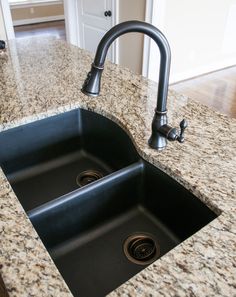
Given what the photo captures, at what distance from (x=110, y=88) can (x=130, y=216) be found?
605 millimetres

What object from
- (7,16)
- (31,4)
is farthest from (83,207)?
(31,4)

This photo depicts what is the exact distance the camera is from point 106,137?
118 cm

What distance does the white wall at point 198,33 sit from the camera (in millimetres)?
3582

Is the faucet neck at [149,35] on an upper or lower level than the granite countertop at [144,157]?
upper

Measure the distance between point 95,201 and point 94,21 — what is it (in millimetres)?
3639

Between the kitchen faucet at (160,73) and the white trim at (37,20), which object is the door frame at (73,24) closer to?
the kitchen faucet at (160,73)

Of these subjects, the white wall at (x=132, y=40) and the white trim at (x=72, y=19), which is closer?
the white wall at (x=132, y=40)

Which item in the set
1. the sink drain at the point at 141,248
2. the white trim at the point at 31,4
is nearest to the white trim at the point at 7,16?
the sink drain at the point at 141,248

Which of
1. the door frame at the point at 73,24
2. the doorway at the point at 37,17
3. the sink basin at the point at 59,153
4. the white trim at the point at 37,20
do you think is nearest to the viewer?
the sink basin at the point at 59,153

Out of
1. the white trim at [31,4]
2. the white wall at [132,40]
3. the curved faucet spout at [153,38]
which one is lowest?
the white trim at [31,4]

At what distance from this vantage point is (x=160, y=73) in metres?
0.79

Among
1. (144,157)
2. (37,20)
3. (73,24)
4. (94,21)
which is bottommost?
(37,20)

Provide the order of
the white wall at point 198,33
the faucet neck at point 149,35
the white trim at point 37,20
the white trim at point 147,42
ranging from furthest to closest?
the white trim at point 37,20
the white wall at point 198,33
the white trim at point 147,42
the faucet neck at point 149,35

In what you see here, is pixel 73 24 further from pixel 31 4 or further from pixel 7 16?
pixel 31 4
